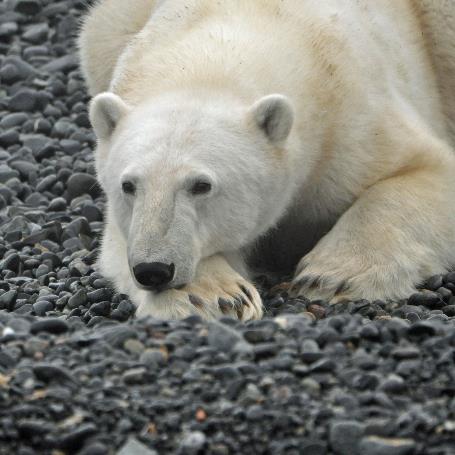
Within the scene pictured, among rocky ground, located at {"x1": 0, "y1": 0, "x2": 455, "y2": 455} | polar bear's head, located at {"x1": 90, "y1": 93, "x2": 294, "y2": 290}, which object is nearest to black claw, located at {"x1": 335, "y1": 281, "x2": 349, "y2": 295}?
rocky ground, located at {"x1": 0, "y1": 0, "x2": 455, "y2": 455}

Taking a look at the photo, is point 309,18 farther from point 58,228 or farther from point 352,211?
point 58,228

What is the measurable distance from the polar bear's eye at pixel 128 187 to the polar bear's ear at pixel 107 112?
1.47 ft

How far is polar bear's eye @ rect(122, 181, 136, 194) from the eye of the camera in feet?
14.6

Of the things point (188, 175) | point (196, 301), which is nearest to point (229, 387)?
point (196, 301)

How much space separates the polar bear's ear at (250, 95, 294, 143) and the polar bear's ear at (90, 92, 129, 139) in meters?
0.51

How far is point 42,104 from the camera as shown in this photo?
296 inches

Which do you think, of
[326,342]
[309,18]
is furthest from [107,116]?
[326,342]

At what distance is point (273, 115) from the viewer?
184 inches

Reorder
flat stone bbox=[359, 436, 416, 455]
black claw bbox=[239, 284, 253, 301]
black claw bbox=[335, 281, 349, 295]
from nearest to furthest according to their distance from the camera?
flat stone bbox=[359, 436, 416, 455]
black claw bbox=[239, 284, 253, 301]
black claw bbox=[335, 281, 349, 295]

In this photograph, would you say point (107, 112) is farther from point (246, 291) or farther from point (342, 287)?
point (342, 287)

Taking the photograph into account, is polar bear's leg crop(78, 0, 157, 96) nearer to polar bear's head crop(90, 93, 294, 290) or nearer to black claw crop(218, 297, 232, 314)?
polar bear's head crop(90, 93, 294, 290)

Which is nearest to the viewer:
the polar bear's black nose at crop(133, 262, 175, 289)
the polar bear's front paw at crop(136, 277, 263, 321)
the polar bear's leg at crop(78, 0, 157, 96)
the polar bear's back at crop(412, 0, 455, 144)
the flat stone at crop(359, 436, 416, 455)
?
the flat stone at crop(359, 436, 416, 455)

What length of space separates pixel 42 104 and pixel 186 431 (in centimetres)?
460

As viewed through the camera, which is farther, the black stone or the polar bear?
the polar bear
